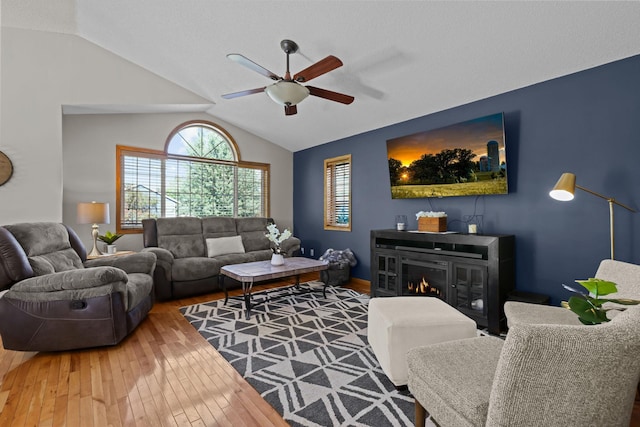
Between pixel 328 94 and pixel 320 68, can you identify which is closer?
pixel 320 68

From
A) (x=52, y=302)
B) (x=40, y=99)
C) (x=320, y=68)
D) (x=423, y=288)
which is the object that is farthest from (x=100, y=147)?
(x=423, y=288)

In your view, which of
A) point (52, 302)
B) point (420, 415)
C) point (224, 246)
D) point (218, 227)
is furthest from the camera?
point (218, 227)

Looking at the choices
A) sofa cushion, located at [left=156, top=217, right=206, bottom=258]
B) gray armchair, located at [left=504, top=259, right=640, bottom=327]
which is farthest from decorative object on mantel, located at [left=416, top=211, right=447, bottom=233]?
sofa cushion, located at [left=156, top=217, right=206, bottom=258]

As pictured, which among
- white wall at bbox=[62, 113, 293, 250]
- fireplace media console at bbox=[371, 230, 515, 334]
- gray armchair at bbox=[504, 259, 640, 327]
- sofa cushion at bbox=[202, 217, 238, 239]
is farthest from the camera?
sofa cushion at bbox=[202, 217, 238, 239]

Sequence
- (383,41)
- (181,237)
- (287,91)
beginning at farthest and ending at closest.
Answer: (181,237) → (383,41) → (287,91)

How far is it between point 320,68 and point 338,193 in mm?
3135

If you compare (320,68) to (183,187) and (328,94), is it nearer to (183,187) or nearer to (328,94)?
(328,94)

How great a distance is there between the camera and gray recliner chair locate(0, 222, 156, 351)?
2426 mm

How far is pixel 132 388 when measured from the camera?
202 centimetres

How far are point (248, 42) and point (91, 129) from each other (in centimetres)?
288

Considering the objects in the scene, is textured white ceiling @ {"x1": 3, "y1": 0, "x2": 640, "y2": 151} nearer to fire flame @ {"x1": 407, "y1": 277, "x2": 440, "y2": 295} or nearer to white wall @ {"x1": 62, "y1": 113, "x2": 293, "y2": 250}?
white wall @ {"x1": 62, "y1": 113, "x2": 293, "y2": 250}

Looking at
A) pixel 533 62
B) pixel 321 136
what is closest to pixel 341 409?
pixel 533 62

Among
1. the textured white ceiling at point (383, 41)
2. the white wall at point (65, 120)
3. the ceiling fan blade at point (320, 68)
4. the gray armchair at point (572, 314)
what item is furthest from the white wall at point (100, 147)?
the gray armchair at point (572, 314)

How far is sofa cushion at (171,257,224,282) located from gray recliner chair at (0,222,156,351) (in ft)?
4.14
